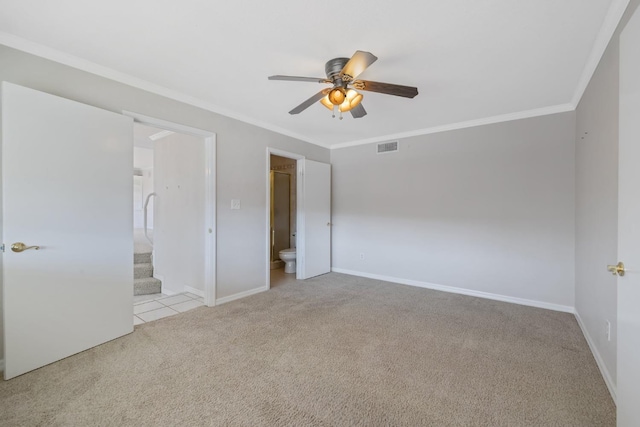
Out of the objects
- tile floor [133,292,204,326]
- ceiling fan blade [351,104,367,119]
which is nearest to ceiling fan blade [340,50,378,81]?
ceiling fan blade [351,104,367,119]

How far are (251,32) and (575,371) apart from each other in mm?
3355

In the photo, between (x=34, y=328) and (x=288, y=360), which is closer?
(x=34, y=328)

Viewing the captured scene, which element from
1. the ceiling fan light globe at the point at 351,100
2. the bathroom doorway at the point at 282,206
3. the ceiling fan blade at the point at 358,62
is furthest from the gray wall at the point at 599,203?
the bathroom doorway at the point at 282,206

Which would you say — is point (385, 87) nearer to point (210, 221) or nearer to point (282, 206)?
point (210, 221)

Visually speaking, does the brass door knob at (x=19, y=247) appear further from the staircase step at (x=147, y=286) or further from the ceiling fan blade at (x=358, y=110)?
the ceiling fan blade at (x=358, y=110)

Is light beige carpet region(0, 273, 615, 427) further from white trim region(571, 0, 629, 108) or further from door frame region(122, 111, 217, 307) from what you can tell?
white trim region(571, 0, 629, 108)

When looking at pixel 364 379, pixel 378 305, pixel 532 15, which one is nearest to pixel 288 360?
pixel 364 379

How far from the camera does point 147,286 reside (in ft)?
13.0

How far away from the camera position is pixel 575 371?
1944 millimetres

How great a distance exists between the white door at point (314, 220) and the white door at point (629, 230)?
360cm

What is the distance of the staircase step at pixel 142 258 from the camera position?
4.53 m

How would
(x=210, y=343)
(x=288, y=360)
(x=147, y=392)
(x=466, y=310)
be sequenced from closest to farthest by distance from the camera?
(x=147, y=392)
(x=288, y=360)
(x=210, y=343)
(x=466, y=310)

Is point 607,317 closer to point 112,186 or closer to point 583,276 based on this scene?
point 583,276

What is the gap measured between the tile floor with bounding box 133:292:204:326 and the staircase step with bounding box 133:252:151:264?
3.07 ft
